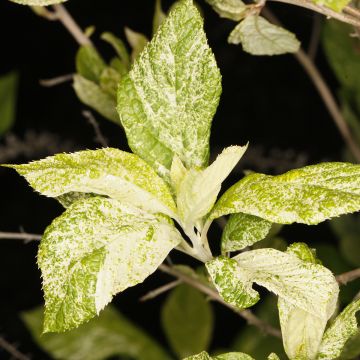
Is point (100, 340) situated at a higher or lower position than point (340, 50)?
lower

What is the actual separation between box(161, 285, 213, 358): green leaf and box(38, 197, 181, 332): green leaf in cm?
62

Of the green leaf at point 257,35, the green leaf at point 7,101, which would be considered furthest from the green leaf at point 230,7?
the green leaf at point 7,101

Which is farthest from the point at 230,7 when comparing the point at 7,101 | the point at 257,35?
the point at 7,101

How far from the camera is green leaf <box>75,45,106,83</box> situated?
0.72 m

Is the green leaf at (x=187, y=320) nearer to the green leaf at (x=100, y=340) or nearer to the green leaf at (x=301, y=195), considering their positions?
the green leaf at (x=100, y=340)

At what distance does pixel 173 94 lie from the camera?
464 millimetres

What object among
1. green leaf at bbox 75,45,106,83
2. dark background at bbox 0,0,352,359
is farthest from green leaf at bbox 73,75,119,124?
dark background at bbox 0,0,352,359

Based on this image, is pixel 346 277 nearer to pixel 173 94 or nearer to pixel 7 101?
pixel 173 94

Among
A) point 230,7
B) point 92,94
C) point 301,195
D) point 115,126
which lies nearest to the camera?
point 301,195

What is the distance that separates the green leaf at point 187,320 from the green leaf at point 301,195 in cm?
63

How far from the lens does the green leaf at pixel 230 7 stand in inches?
21.6

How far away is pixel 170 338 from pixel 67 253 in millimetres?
717

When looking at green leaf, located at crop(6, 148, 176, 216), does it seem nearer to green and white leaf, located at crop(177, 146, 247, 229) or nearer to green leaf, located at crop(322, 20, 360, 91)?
green and white leaf, located at crop(177, 146, 247, 229)

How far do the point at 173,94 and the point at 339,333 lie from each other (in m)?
0.20
